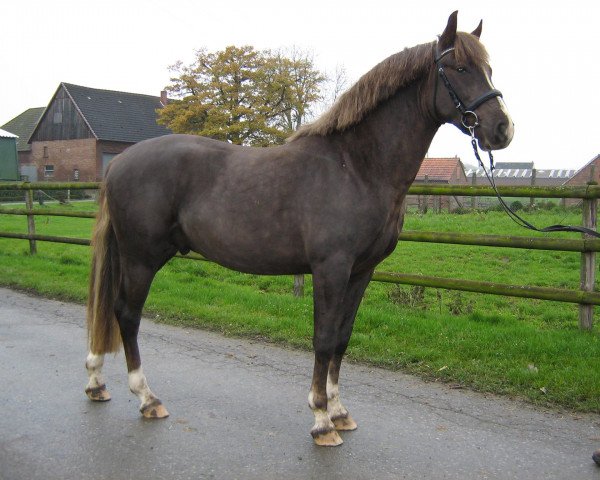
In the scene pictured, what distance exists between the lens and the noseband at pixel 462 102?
290 centimetres

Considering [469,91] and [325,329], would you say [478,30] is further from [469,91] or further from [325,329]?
[325,329]

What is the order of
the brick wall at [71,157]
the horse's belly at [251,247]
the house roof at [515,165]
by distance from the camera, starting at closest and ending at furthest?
the horse's belly at [251,247], the brick wall at [71,157], the house roof at [515,165]

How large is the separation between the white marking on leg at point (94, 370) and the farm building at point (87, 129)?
122 ft

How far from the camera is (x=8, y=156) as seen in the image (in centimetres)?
3475

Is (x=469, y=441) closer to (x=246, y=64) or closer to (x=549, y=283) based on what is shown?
(x=549, y=283)

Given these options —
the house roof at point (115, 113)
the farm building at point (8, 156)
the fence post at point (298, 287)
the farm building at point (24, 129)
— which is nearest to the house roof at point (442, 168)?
the house roof at point (115, 113)

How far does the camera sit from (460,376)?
165 inches

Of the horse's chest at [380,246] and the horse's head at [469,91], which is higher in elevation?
the horse's head at [469,91]

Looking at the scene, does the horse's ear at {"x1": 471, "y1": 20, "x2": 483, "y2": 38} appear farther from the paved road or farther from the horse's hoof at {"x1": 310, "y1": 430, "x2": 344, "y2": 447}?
the horse's hoof at {"x1": 310, "y1": 430, "x2": 344, "y2": 447}

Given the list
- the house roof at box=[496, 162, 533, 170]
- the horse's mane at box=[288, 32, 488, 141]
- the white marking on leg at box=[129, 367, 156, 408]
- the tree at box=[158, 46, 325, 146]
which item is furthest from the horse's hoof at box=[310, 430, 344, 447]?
the house roof at box=[496, 162, 533, 170]

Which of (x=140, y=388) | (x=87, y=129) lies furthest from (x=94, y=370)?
(x=87, y=129)

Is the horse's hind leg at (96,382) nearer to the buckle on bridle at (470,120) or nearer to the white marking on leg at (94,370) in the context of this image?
the white marking on leg at (94,370)

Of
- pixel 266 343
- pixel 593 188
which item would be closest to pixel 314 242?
Result: pixel 266 343

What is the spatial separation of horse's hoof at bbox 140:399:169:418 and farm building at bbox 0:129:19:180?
36045mm
